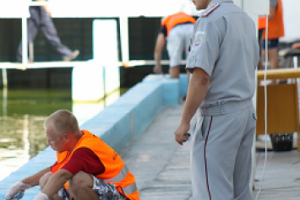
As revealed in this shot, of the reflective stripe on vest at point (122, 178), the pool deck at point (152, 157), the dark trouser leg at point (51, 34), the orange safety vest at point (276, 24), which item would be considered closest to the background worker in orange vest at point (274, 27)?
the orange safety vest at point (276, 24)

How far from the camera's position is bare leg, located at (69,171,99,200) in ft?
10.4

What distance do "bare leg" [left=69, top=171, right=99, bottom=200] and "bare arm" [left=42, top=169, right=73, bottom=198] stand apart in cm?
6

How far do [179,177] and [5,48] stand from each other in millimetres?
12552

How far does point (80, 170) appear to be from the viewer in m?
3.21

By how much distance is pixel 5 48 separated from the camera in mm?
16344

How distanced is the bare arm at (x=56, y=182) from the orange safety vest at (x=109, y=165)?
0.17 metres

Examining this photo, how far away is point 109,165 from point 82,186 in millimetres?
210

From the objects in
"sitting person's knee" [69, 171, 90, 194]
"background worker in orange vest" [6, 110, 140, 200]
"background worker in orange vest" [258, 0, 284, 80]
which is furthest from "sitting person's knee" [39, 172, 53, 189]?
"background worker in orange vest" [258, 0, 284, 80]

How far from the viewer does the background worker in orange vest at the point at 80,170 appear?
10.4 ft

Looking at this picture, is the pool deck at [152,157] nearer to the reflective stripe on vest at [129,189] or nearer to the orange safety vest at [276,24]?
the reflective stripe on vest at [129,189]

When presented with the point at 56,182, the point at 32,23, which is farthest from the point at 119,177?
the point at 32,23

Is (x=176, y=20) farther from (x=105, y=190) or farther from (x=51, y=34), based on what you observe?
(x=105, y=190)

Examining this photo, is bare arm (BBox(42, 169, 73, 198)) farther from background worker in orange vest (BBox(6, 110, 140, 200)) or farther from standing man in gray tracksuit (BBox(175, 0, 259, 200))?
standing man in gray tracksuit (BBox(175, 0, 259, 200))

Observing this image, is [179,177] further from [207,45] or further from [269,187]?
[207,45]
